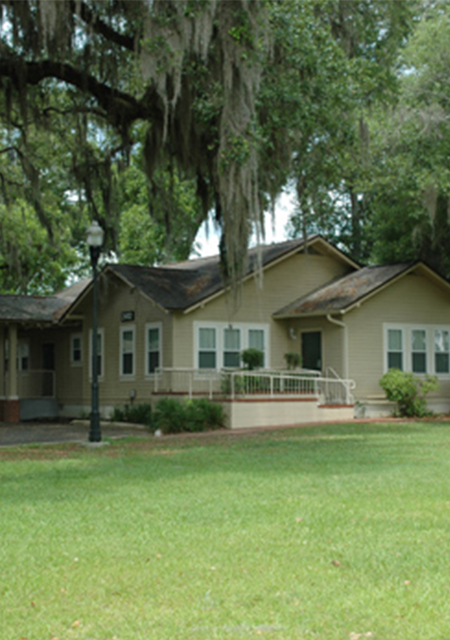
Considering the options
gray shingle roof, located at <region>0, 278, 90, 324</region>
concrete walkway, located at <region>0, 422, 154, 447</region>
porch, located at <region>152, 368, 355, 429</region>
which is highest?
gray shingle roof, located at <region>0, 278, 90, 324</region>

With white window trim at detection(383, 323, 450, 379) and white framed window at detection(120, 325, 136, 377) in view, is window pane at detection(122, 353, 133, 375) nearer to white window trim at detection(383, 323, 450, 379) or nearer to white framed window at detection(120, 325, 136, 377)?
white framed window at detection(120, 325, 136, 377)

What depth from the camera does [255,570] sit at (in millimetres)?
6586

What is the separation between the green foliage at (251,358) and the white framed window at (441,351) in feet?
19.7

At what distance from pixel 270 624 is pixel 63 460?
999 cm

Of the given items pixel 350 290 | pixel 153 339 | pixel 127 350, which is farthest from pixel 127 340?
pixel 350 290

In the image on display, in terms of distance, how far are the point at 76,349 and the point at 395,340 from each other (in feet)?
34.3

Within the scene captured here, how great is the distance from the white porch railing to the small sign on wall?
91.4 inches

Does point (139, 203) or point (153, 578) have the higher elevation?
point (139, 203)

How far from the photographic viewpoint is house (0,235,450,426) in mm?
24031

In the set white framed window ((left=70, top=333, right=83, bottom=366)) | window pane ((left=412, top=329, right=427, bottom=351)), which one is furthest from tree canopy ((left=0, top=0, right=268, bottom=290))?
window pane ((left=412, top=329, right=427, bottom=351))

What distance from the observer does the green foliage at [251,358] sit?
941 inches

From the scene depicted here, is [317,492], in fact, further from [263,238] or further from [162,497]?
[263,238]

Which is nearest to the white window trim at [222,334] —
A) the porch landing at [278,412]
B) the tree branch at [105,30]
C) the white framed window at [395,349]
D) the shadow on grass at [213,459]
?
the porch landing at [278,412]

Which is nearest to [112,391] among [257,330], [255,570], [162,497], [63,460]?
[257,330]
